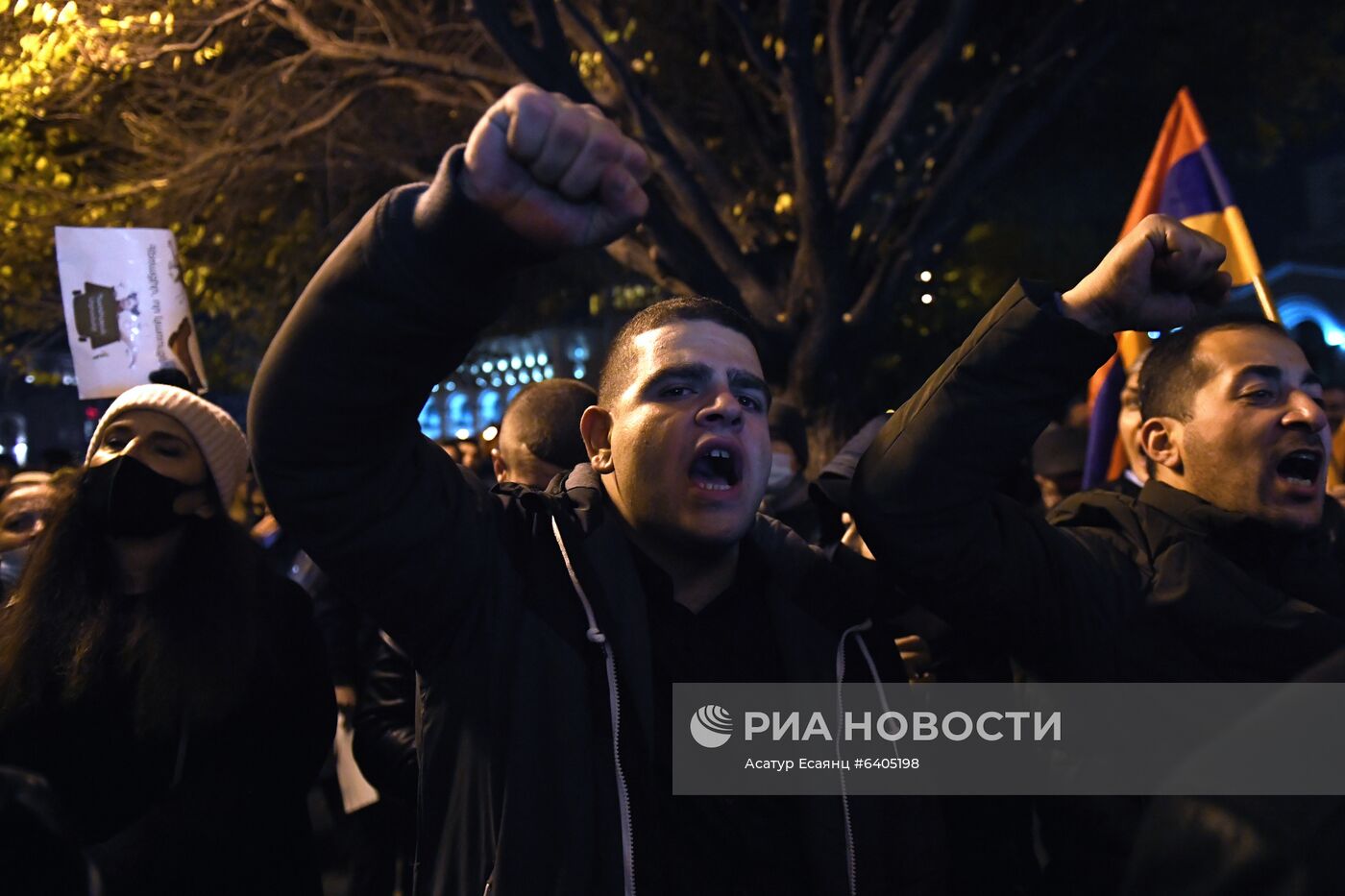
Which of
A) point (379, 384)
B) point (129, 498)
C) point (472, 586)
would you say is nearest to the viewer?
point (379, 384)

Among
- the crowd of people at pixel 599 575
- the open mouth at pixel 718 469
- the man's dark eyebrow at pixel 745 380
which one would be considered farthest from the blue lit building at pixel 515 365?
the open mouth at pixel 718 469

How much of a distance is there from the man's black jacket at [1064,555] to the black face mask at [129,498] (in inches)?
69.0

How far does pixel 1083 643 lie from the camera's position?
2.40m

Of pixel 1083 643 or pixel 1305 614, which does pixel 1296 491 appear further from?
pixel 1083 643

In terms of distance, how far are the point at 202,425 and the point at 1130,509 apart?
2.28 meters

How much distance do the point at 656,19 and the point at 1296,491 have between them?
28.0ft

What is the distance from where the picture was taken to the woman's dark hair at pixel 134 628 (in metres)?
2.73

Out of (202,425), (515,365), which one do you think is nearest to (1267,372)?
(202,425)

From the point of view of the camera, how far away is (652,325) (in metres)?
2.51

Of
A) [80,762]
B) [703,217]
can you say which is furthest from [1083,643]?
[703,217]

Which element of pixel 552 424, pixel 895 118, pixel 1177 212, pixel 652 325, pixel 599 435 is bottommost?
pixel 599 435

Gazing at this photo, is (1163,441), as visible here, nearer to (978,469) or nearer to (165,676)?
(978,469)

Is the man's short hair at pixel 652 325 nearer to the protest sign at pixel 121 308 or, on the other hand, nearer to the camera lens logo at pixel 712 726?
the camera lens logo at pixel 712 726

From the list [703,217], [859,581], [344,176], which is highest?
[344,176]
